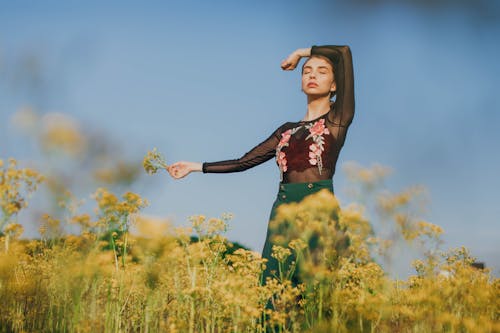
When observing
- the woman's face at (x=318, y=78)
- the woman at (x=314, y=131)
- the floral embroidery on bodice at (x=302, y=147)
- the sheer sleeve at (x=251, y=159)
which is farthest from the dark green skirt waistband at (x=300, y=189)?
the woman's face at (x=318, y=78)

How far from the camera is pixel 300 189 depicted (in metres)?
4.73

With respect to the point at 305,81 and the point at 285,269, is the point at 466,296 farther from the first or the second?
the point at 305,81

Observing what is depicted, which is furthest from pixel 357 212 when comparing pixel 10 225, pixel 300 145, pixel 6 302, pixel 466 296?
pixel 6 302

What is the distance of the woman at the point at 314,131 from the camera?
4.79 m

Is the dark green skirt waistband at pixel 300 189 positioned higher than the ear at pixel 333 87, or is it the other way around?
the ear at pixel 333 87

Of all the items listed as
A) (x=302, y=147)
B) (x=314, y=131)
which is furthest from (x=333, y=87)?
(x=302, y=147)

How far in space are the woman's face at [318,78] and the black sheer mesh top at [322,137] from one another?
2.8 inches

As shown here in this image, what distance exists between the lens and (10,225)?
3.34 meters

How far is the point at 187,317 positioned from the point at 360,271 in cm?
149

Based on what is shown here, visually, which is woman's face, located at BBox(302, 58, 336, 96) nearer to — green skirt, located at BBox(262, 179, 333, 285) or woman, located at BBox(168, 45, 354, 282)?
woman, located at BBox(168, 45, 354, 282)

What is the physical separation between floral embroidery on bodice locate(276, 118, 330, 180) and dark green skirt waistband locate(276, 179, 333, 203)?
0.14m

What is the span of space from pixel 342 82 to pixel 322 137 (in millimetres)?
592

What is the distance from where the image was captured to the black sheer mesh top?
15.7ft

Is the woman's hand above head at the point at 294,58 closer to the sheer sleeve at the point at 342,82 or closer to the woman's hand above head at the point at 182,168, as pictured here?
the sheer sleeve at the point at 342,82
